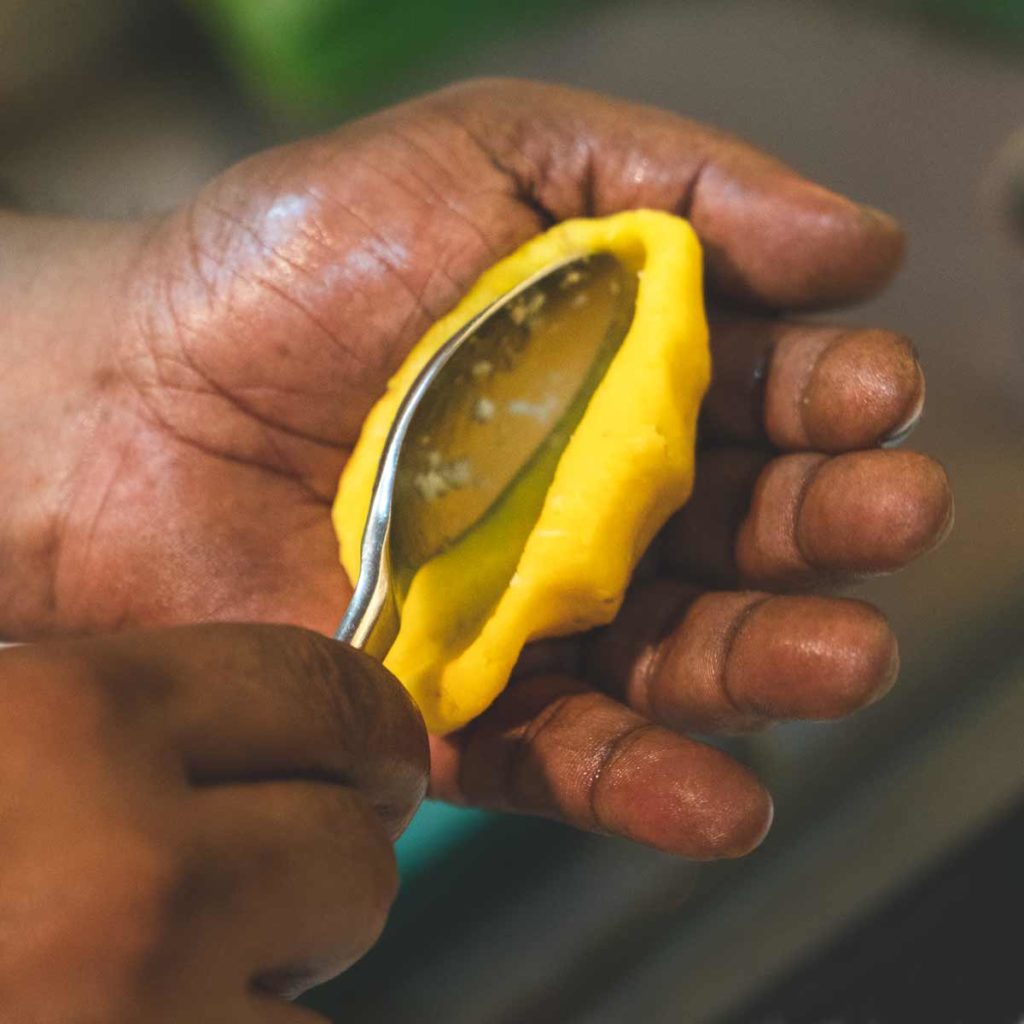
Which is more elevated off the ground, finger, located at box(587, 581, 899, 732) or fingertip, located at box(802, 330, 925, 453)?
fingertip, located at box(802, 330, 925, 453)

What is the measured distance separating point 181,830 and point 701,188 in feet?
2.03

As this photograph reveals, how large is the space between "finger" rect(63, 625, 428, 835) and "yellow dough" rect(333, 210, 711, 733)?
0.15 meters

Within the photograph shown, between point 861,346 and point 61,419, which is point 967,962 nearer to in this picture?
point 861,346

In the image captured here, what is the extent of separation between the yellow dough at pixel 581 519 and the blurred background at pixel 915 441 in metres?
0.36

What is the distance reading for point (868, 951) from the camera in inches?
35.9

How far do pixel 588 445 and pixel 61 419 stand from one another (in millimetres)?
443

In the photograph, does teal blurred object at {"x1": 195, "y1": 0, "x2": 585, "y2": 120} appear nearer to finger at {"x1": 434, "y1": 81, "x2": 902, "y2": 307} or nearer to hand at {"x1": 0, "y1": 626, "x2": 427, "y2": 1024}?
finger at {"x1": 434, "y1": 81, "x2": 902, "y2": 307}

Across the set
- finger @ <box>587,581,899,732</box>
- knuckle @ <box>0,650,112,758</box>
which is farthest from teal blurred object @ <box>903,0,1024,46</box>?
knuckle @ <box>0,650,112,758</box>

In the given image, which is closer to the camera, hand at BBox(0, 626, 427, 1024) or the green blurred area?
hand at BBox(0, 626, 427, 1024)

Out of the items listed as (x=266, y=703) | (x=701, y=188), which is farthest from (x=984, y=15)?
(x=266, y=703)

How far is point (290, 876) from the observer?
0.42m

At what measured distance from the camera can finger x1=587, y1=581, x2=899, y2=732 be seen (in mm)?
602

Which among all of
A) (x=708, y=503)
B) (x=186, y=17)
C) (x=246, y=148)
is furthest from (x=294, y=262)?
(x=186, y=17)

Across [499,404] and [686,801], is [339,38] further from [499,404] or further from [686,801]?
[686,801]
